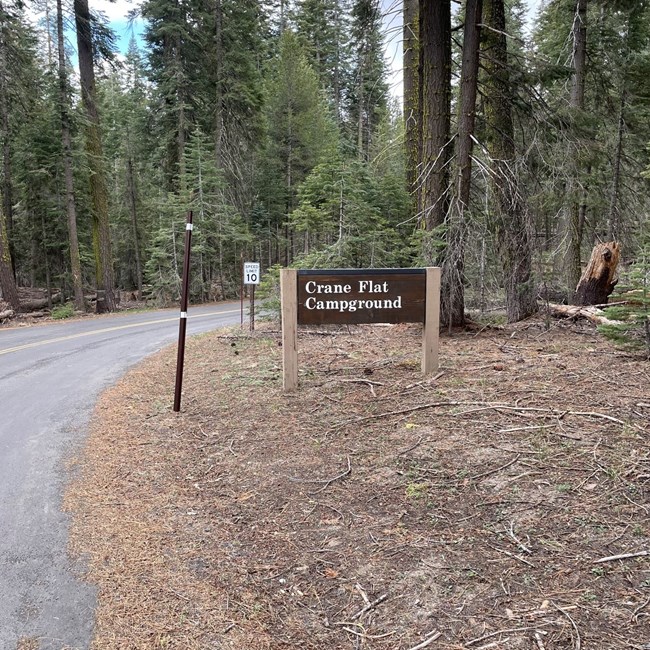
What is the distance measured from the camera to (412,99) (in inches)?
461

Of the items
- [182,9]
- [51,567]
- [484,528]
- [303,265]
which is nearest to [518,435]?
[484,528]

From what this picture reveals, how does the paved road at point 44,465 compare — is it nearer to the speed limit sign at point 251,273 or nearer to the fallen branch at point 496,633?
the fallen branch at point 496,633

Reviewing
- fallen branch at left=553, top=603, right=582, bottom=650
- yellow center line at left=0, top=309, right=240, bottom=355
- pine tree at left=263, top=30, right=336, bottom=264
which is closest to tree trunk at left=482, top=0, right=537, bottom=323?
fallen branch at left=553, top=603, right=582, bottom=650

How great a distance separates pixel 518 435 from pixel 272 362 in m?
4.45

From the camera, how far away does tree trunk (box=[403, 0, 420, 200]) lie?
36.5 ft

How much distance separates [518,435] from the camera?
410cm

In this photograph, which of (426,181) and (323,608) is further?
(426,181)

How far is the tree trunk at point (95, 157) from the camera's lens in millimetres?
18656

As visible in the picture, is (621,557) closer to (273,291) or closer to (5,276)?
(273,291)

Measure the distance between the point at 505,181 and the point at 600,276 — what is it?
254 cm

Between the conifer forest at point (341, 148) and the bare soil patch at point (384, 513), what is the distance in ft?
7.73

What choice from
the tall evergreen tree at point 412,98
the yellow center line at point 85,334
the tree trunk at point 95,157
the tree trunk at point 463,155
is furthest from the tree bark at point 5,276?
the tree trunk at point 463,155

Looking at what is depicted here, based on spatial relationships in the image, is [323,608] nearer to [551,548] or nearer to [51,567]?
[551,548]

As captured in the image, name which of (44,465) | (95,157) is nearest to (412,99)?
(44,465)
